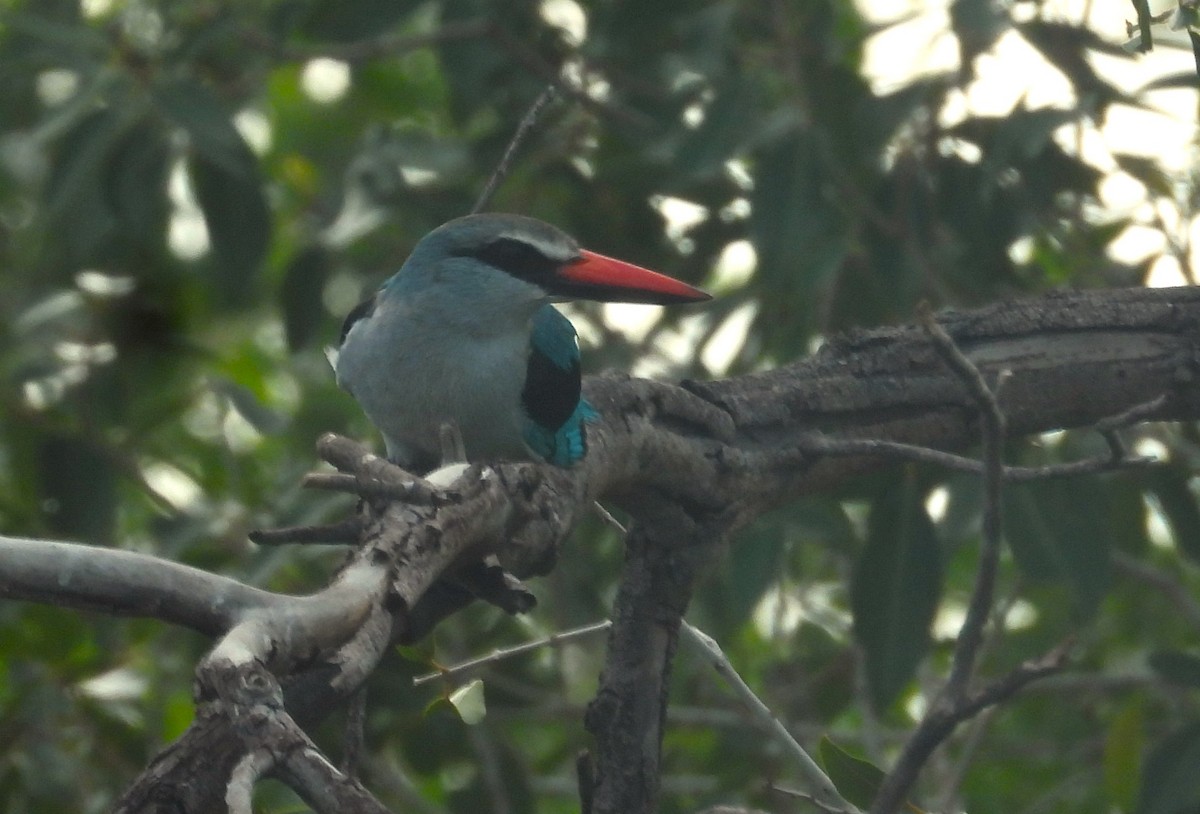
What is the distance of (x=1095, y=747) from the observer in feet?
16.9

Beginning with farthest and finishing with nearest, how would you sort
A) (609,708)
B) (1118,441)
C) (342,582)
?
(609,708) → (1118,441) → (342,582)

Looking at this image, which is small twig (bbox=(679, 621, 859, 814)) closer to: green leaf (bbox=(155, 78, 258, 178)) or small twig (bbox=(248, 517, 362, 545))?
small twig (bbox=(248, 517, 362, 545))

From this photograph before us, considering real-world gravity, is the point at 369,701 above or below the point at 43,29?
below

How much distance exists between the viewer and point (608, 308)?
5.73 metres

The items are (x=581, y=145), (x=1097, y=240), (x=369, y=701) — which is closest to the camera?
(x=369, y=701)

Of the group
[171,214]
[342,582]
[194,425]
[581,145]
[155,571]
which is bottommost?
[194,425]

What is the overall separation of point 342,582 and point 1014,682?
0.82 m

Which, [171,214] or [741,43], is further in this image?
[171,214]

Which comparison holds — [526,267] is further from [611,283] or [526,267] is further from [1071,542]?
[1071,542]

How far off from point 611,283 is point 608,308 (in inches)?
85.6

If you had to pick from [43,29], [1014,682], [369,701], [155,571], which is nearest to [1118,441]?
[1014,682]

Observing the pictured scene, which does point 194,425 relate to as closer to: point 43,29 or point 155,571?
point 43,29

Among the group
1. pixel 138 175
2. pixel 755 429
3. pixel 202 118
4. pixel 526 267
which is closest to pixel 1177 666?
pixel 755 429

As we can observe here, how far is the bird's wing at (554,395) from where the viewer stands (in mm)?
2967
